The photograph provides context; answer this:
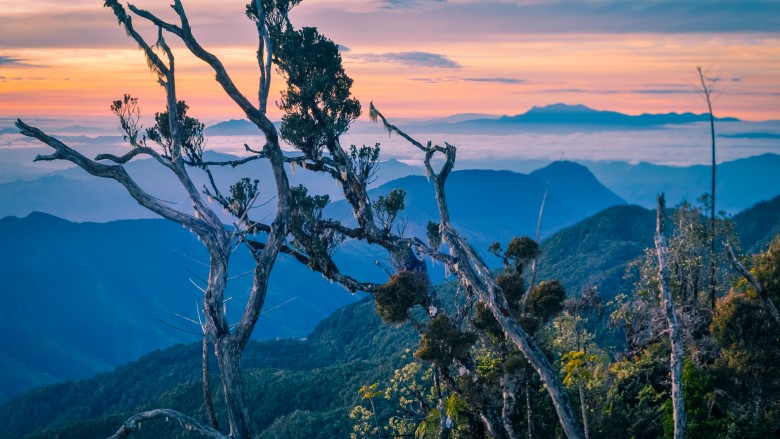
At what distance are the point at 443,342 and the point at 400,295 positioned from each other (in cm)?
167

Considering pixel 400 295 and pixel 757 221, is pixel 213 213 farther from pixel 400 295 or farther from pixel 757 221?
pixel 757 221

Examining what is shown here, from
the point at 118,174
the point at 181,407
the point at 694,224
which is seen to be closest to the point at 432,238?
the point at 118,174

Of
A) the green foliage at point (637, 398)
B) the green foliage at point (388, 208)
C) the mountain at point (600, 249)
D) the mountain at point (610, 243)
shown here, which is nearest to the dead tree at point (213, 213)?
the green foliage at point (388, 208)

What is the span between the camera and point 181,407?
2842 inches

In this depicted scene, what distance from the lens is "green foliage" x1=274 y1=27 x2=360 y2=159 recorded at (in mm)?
19078

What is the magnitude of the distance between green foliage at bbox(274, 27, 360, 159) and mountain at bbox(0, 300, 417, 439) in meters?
38.0

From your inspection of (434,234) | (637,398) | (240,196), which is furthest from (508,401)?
(240,196)

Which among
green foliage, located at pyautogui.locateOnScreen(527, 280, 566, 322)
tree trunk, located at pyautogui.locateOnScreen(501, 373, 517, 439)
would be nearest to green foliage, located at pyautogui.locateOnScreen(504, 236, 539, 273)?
green foliage, located at pyautogui.locateOnScreen(527, 280, 566, 322)

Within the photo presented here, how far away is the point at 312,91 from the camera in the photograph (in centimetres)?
1909

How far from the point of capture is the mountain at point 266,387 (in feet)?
215

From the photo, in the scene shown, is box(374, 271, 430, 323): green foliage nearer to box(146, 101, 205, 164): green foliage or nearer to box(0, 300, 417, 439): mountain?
box(146, 101, 205, 164): green foliage

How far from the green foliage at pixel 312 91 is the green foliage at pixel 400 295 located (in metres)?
5.06

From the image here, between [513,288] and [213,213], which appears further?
[513,288]

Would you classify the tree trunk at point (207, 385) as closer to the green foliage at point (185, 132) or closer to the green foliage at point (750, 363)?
the green foliage at point (185, 132)
